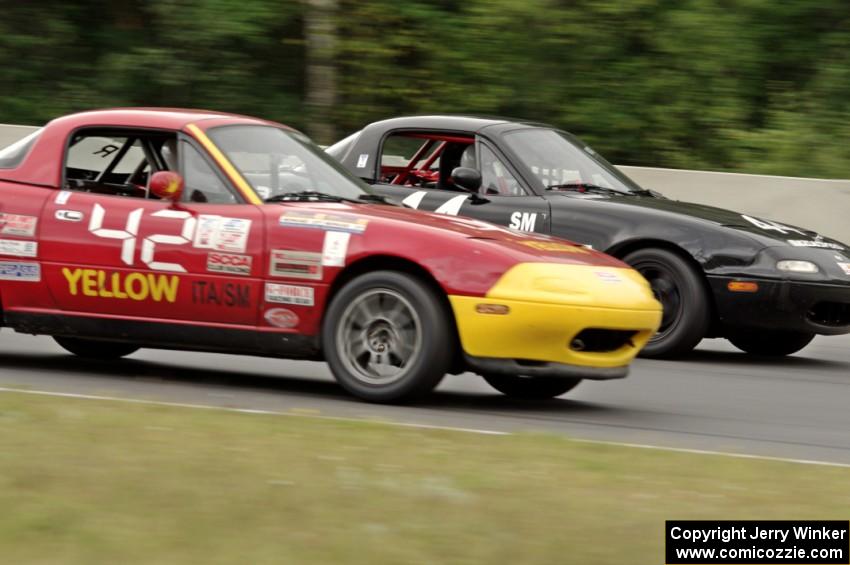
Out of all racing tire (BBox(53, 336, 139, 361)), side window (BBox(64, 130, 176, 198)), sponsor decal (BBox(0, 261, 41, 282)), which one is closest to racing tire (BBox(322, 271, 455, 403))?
side window (BBox(64, 130, 176, 198))

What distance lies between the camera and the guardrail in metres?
14.5

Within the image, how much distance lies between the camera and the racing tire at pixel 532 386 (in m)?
8.52

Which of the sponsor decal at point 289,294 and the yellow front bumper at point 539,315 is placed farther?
the sponsor decal at point 289,294

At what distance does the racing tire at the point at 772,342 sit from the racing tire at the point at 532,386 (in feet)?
8.57

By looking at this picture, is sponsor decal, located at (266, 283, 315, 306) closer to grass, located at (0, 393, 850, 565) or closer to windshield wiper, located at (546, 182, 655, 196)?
grass, located at (0, 393, 850, 565)

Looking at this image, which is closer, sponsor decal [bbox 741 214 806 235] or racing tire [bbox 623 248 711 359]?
racing tire [bbox 623 248 711 359]

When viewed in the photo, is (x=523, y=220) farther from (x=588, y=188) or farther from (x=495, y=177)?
(x=588, y=188)

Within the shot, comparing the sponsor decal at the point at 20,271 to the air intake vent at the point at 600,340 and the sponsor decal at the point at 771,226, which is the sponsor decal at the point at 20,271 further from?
the sponsor decal at the point at 771,226

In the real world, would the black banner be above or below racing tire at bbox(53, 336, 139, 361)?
above

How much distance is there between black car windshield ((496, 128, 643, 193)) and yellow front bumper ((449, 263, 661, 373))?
3.52 m

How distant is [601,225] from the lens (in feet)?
35.3

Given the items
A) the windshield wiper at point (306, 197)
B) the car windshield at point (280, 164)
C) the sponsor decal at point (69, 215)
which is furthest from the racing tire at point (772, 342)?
the sponsor decal at point (69, 215)

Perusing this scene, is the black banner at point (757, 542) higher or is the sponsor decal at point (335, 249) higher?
the sponsor decal at point (335, 249)

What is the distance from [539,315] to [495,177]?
12.1 feet
